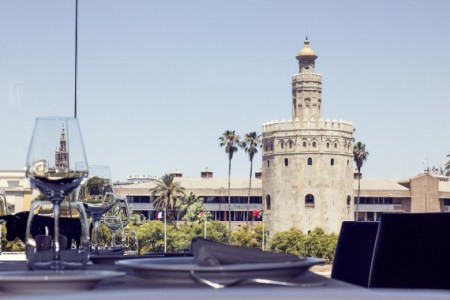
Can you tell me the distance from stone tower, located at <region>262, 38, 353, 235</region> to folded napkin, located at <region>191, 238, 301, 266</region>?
161 ft

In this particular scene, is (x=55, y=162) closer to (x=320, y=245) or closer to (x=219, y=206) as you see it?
(x=320, y=245)

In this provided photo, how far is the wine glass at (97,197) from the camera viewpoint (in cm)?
168

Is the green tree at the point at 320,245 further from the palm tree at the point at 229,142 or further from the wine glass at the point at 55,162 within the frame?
the wine glass at the point at 55,162

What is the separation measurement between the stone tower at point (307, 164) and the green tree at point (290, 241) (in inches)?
139

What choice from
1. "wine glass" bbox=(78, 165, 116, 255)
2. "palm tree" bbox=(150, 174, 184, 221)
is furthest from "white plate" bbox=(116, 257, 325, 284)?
"palm tree" bbox=(150, 174, 184, 221)

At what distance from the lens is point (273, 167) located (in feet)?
169

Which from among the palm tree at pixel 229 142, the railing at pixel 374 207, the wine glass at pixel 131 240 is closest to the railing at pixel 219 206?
the palm tree at pixel 229 142

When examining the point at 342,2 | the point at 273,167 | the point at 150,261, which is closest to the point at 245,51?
the point at 273,167

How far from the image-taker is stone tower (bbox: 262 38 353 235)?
5056 centimetres

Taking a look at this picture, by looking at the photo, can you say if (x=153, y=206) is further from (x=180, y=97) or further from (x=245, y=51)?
(x=245, y=51)

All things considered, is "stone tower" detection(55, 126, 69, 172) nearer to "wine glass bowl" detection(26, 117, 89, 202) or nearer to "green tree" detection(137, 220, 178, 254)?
"wine glass bowl" detection(26, 117, 89, 202)

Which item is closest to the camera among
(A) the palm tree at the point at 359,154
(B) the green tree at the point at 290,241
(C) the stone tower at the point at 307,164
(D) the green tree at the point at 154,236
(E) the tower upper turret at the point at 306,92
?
(D) the green tree at the point at 154,236

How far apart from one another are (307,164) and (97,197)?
49944 millimetres

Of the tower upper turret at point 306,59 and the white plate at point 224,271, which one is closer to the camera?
the white plate at point 224,271
